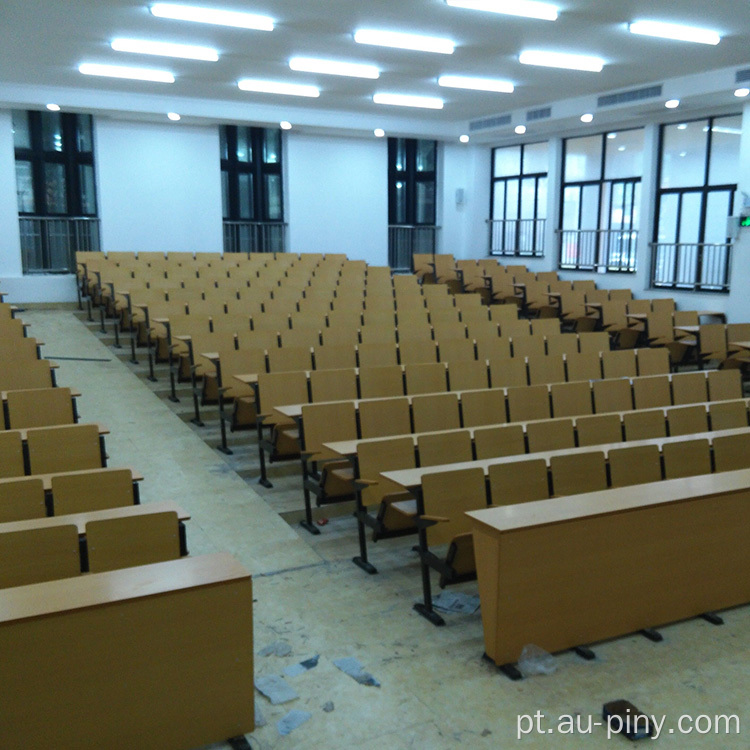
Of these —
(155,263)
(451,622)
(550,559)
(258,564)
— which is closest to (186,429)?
(258,564)

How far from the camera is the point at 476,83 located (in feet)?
33.8

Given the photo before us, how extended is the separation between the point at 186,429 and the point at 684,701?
443cm

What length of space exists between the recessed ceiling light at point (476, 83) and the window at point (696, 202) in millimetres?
2737

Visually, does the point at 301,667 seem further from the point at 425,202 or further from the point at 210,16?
the point at 425,202

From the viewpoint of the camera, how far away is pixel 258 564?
13.1ft

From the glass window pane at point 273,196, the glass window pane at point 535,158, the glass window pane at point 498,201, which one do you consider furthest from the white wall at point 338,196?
the glass window pane at point 535,158

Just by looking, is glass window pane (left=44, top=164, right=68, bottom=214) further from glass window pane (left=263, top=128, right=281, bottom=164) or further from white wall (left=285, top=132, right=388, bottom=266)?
white wall (left=285, top=132, right=388, bottom=266)

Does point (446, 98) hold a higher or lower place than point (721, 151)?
higher

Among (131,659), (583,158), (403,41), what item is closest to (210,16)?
(403,41)

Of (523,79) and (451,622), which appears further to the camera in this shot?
(523,79)

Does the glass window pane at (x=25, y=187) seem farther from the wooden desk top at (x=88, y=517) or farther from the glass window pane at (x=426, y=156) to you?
the wooden desk top at (x=88, y=517)

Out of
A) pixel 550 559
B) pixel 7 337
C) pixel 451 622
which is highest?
pixel 7 337

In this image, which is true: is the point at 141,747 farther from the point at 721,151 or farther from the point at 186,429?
the point at 721,151

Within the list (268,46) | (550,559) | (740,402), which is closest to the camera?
(550,559)
